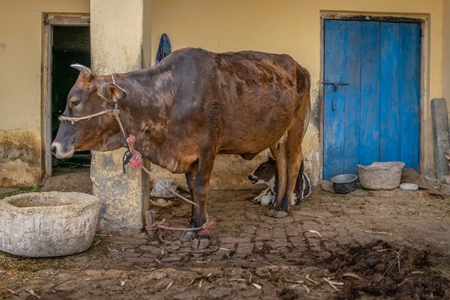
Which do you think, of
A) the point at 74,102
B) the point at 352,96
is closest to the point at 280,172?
the point at 352,96

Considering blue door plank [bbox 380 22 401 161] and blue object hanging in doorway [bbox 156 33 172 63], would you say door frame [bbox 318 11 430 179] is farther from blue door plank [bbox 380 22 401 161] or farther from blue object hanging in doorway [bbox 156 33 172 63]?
blue object hanging in doorway [bbox 156 33 172 63]

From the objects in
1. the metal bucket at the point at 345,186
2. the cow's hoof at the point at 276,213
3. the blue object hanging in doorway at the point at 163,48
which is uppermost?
the blue object hanging in doorway at the point at 163,48

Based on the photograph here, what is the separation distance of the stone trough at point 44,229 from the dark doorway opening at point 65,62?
4.73 m

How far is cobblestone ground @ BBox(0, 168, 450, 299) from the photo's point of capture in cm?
307

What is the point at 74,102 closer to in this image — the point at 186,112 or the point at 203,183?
the point at 186,112

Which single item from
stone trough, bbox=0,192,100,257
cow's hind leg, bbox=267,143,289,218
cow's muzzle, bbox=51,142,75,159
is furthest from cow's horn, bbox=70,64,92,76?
cow's hind leg, bbox=267,143,289,218

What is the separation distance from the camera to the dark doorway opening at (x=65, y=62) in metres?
9.62

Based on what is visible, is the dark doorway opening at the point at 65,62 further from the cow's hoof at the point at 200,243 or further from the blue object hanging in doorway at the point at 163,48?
the cow's hoof at the point at 200,243

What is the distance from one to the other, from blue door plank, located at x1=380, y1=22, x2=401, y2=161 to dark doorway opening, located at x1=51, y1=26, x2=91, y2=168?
17.4 feet

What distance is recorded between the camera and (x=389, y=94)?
7.35m

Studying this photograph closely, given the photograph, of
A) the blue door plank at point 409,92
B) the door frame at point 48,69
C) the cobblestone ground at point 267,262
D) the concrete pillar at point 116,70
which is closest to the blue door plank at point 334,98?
the blue door plank at point 409,92

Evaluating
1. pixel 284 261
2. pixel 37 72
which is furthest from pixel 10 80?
pixel 284 261

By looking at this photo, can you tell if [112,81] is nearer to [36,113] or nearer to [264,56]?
[264,56]

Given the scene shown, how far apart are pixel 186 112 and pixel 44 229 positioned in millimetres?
1590
